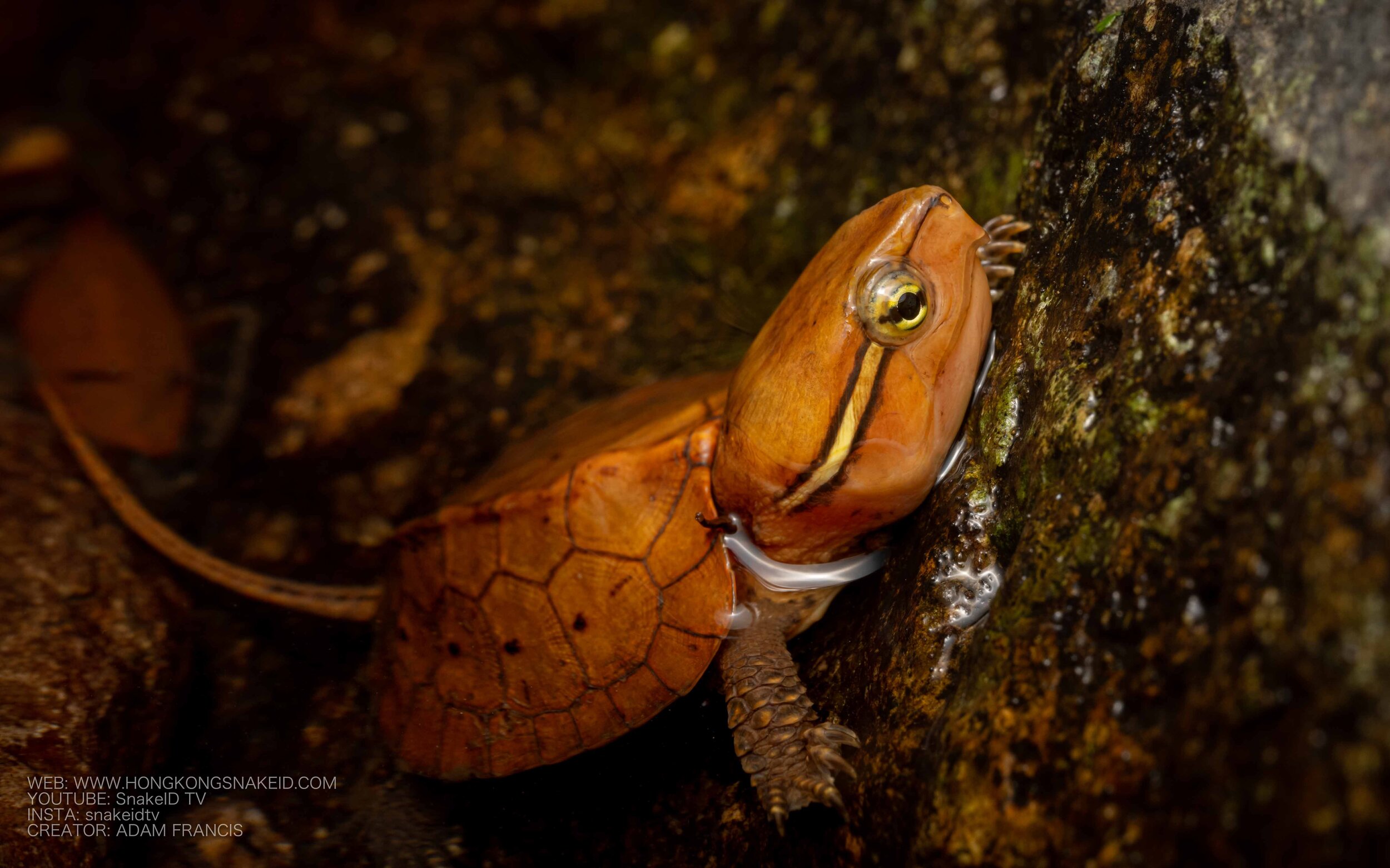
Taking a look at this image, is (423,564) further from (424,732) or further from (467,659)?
(424,732)

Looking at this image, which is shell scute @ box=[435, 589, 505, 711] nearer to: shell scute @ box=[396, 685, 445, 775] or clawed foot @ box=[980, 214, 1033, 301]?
shell scute @ box=[396, 685, 445, 775]

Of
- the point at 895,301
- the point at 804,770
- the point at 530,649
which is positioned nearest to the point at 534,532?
the point at 530,649

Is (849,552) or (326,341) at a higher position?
(326,341)

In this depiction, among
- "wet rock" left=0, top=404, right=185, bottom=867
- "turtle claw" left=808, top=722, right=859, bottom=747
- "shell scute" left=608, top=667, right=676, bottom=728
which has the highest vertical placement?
"turtle claw" left=808, top=722, right=859, bottom=747

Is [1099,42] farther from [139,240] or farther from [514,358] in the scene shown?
[139,240]

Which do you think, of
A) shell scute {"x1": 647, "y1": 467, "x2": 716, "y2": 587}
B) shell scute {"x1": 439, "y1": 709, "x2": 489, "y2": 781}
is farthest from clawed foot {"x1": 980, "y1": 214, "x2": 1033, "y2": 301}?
shell scute {"x1": 439, "y1": 709, "x2": 489, "y2": 781}

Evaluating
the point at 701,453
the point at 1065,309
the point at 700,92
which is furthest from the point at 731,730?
the point at 700,92

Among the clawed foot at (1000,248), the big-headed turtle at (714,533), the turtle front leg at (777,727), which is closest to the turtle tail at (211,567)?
the big-headed turtle at (714,533)
